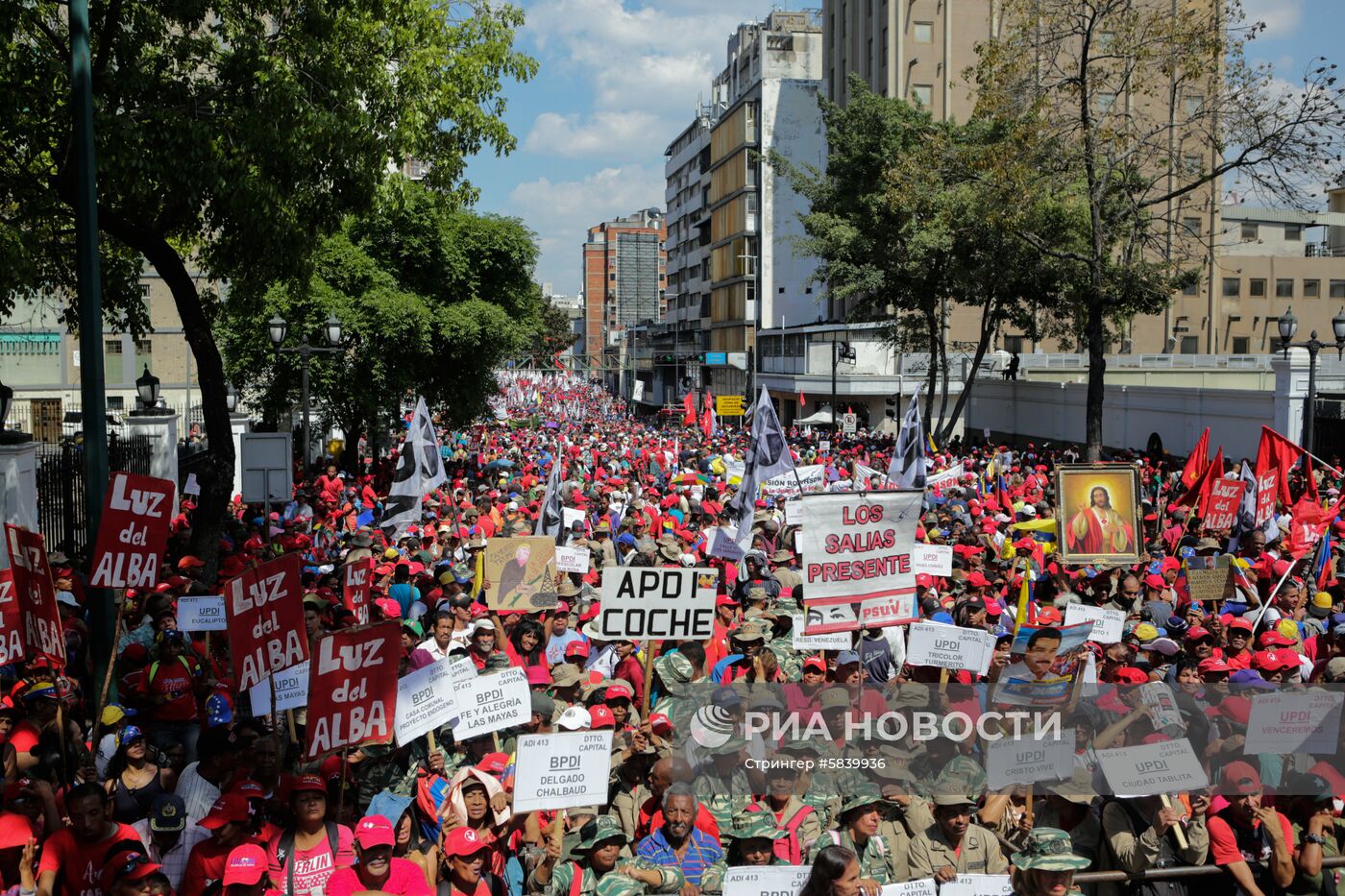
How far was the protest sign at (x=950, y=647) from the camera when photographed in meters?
8.48

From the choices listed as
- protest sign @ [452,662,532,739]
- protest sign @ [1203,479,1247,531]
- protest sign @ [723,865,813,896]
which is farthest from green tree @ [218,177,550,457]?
protest sign @ [723,865,813,896]

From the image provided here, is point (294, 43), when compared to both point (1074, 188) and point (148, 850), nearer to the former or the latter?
point (148, 850)

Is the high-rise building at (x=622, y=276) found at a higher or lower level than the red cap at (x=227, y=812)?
higher

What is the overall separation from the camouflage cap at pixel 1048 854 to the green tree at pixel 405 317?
943 inches

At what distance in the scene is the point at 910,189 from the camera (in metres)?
28.4

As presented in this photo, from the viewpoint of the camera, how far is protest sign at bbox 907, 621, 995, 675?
27.8ft

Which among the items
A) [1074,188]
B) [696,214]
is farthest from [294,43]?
[696,214]

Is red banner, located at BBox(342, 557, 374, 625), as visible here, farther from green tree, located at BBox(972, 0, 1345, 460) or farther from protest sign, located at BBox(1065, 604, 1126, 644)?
green tree, located at BBox(972, 0, 1345, 460)

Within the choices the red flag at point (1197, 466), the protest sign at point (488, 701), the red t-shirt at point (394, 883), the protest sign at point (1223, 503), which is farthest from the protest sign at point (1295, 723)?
the red flag at point (1197, 466)

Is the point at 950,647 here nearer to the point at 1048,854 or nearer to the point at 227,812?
the point at 1048,854

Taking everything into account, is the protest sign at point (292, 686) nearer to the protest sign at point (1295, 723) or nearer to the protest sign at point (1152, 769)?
the protest sign at point (1152, 769)

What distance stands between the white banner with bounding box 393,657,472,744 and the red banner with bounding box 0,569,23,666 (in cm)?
309

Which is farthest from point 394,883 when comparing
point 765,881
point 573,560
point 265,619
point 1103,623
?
point 573,560

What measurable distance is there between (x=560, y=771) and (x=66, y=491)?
11813mm
